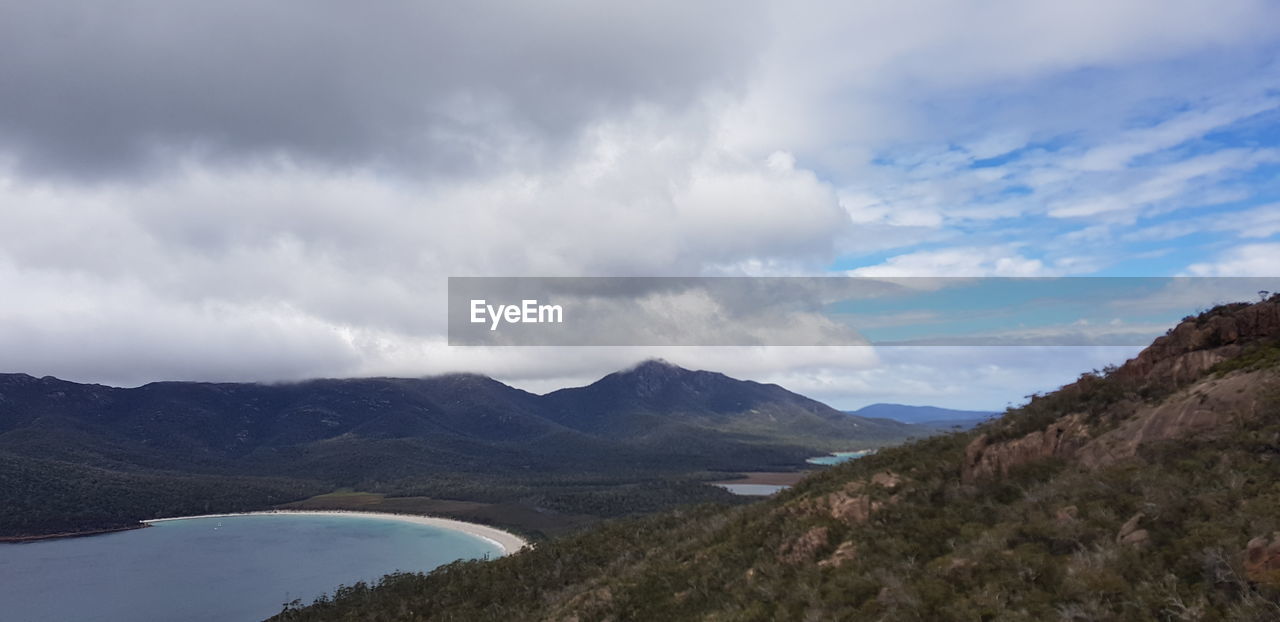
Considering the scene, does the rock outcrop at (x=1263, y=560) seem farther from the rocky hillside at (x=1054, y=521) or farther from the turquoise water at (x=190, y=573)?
the turquoise water at (x=190, y=573)

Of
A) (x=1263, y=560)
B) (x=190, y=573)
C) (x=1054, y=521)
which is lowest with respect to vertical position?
(x=190, y=573)

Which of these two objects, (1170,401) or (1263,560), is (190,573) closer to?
(1170,401)

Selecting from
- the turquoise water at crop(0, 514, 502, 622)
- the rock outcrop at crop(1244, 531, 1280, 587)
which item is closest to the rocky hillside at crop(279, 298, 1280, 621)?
the rock outcrop at crop(1244, 531, 1280, 587)

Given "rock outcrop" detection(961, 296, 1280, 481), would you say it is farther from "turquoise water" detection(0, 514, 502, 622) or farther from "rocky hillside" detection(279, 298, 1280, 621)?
"turquoise water" detection(0, 514, 502, 622)

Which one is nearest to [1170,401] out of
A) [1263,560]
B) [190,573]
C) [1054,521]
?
[1054,521]

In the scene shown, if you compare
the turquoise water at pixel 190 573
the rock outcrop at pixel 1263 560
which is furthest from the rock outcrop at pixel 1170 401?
the turquoise water at pixel 190 573

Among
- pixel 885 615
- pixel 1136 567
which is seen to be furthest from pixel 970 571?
pixel 1136 567
